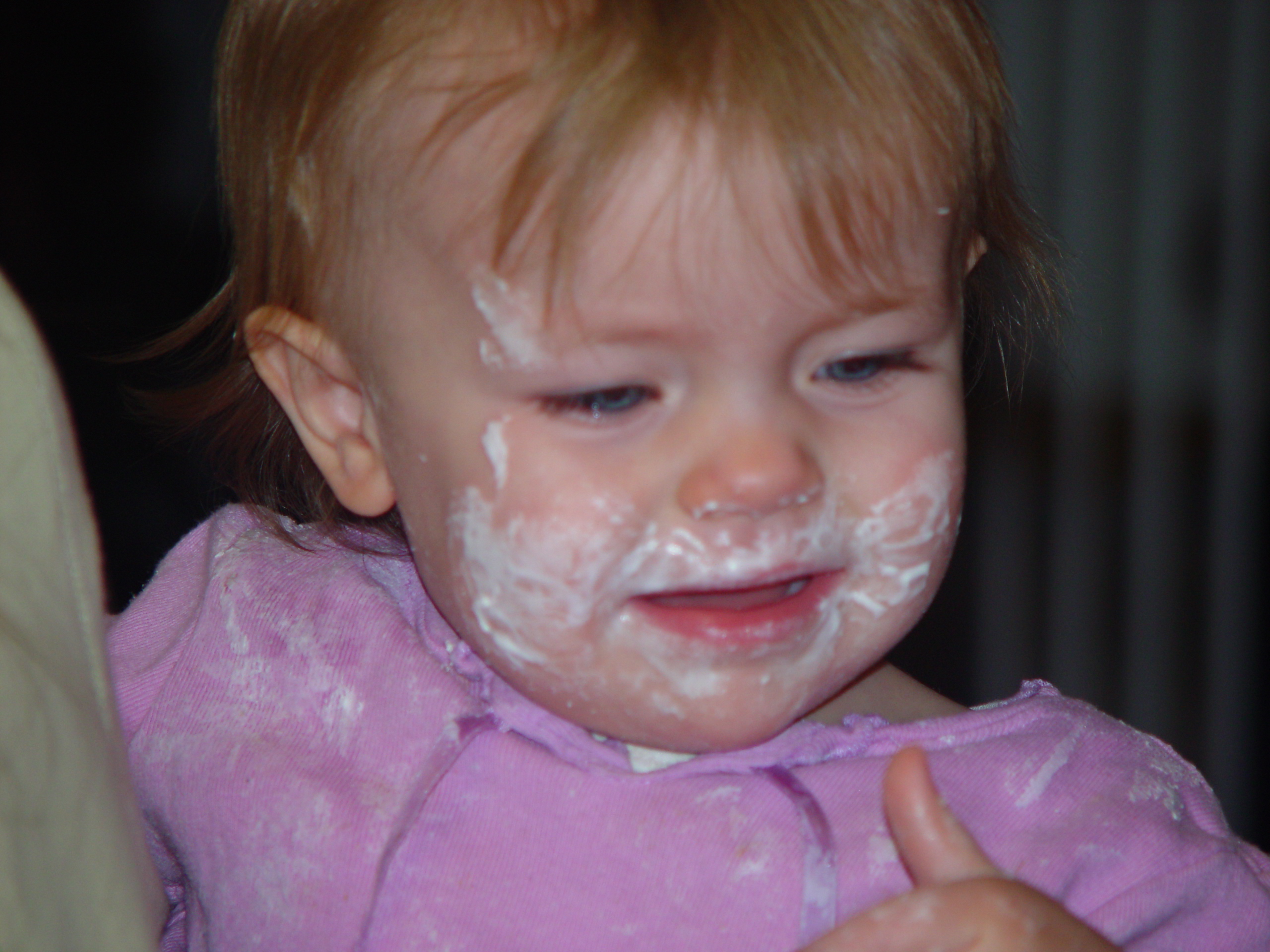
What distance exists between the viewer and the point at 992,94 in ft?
2.63

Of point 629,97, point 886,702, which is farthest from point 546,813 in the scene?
point 629,97

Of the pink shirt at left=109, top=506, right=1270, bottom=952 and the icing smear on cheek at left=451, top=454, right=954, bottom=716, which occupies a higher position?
the icing smear on cheek at left=451, top=454, right=954, bottom=716

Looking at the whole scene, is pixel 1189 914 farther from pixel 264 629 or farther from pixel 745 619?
pixel 264 629

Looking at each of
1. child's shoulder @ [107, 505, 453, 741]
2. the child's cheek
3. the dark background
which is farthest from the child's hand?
the dark background

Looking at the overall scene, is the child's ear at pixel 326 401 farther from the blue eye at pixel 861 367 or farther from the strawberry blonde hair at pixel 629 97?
the blue eye at pixel 861 367

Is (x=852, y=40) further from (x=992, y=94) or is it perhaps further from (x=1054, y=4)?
(x=1054, y=4)

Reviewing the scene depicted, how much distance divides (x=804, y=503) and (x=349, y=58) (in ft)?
1.26

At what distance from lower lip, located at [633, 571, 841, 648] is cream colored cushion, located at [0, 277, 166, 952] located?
0.30 metres

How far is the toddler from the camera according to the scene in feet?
2.18

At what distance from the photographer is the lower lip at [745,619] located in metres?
0.71

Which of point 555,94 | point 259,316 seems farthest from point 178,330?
point 555,94

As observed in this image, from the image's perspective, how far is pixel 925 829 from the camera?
65cm

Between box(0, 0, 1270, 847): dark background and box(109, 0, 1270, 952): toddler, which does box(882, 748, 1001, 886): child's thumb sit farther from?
box(0, 0, 1270, 847): dark background

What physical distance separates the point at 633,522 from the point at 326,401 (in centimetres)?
27
